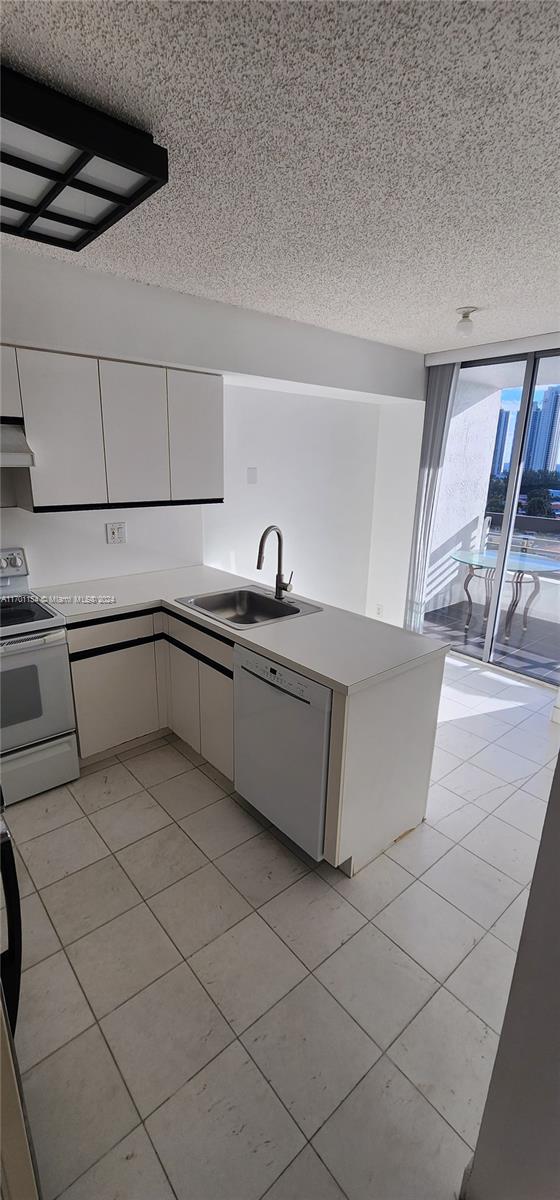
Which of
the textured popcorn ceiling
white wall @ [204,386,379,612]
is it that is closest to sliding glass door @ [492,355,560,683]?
white wall @ [204,386,379,612]

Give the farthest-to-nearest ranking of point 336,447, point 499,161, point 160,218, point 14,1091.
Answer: point 336,447, point 160,218, point 499,161, point 14,1091

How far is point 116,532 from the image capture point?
290cm

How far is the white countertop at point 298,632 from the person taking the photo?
1.83 meters

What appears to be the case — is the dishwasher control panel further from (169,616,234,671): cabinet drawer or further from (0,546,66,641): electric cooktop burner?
(0,546,66,641): electric cooktop burner

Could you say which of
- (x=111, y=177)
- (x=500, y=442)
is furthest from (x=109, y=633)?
(x=500, y=442)

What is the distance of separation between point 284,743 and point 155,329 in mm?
2054

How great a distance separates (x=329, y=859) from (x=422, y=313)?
283cm

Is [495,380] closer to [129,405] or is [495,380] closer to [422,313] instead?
[422,313]

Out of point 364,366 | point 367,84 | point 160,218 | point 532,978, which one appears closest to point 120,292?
point 160,218

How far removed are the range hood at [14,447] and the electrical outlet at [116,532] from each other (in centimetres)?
74

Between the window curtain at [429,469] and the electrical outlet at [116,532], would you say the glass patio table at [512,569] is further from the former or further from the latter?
the electrical outlet at [116,532]

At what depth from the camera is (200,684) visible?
2.51 metres

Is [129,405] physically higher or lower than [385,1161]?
higher

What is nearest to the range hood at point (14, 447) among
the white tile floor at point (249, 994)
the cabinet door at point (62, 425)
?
the cabinet door at point (62, 425)
